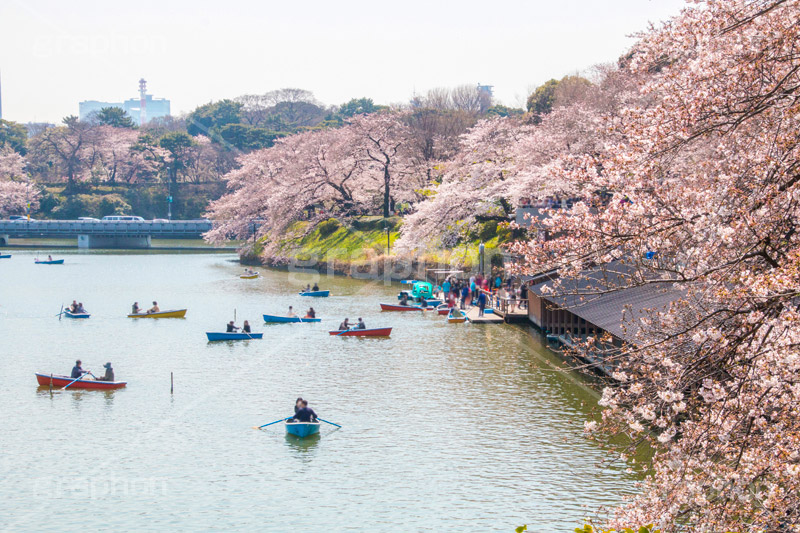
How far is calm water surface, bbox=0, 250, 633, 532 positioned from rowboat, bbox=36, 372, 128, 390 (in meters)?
0.57

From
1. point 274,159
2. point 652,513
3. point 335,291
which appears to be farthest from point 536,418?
point 274,159

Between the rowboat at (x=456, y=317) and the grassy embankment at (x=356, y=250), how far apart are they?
1129 centimetres

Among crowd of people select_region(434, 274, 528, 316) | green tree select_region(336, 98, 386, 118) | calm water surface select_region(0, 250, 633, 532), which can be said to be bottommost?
calm water surface select_region(0, 250, 633, 532)

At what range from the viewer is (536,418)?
22750 millimetres

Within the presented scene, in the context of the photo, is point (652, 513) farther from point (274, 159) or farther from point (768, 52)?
point (274, 159)

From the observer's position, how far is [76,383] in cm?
2692

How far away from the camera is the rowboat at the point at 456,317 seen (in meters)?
40.1

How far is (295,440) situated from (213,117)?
5050 inches

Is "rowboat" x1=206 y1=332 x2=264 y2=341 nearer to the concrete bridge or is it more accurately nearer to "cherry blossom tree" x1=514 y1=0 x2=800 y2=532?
"cherry blossom tree" x1=514 y1=0 x2=800 y2=532

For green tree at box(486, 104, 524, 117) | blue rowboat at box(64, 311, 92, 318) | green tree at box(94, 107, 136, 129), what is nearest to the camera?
blue rowboat at box(64, 311, 92, 318)

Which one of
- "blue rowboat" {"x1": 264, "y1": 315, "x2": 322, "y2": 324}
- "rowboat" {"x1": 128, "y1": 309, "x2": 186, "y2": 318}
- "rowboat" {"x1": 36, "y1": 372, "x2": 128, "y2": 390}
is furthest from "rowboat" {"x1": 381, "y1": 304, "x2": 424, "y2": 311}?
"rowboat" {"x1": 36, "y1": 372, "x2": 128, "y2": 390}

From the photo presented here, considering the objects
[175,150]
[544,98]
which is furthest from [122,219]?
[544,98]

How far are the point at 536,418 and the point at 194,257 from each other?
67.2 metres

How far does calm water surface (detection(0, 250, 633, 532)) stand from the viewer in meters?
16.8
